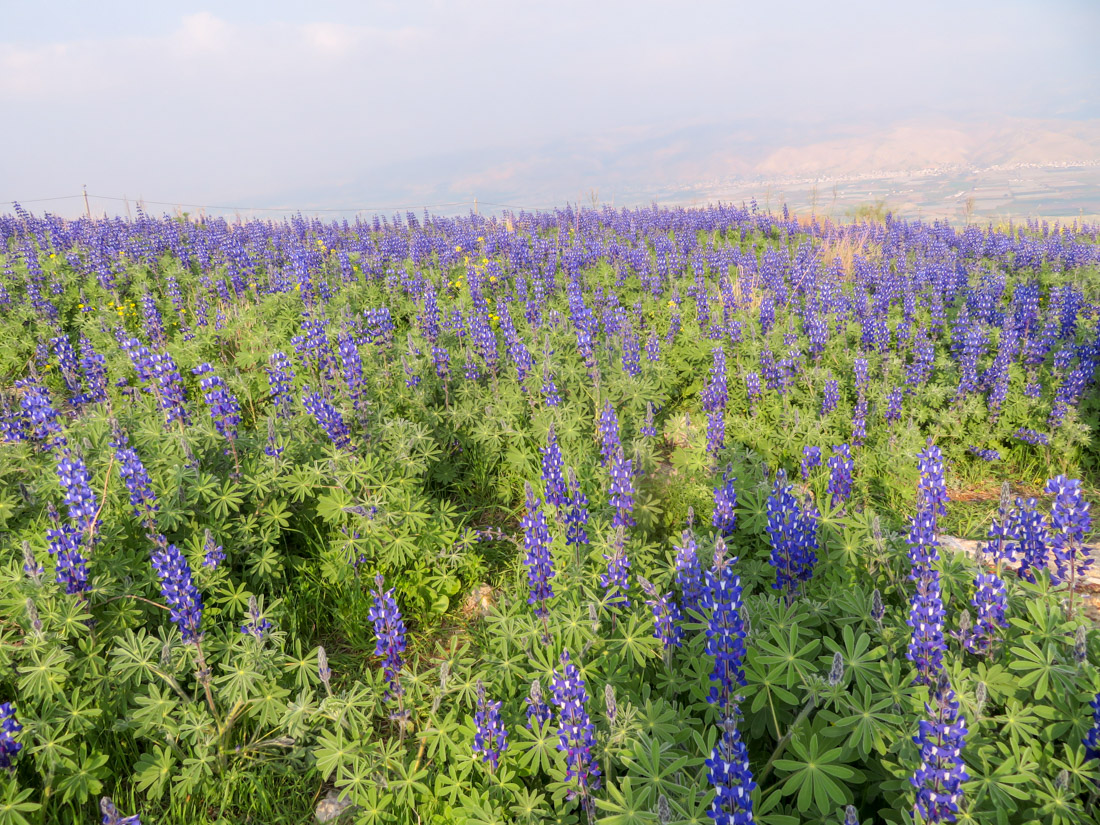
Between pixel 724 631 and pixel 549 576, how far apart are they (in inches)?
44.7

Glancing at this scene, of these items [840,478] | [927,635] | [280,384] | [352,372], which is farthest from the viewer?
[352,372]

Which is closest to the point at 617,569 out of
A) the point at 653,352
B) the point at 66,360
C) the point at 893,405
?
the point at 653,352

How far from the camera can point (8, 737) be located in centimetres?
228

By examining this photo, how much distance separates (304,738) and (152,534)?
144cm

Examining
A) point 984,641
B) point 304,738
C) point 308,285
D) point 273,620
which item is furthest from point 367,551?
point 308,285

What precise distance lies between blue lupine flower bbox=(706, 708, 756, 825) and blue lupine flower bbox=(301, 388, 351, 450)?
3134 millimetres

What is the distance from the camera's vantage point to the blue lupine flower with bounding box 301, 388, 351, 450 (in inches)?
156

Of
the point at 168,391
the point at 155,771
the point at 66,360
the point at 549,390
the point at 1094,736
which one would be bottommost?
the point at 155,771

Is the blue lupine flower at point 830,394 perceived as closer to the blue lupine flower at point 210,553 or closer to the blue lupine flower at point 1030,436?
the blue lupine flower at point 1030,436

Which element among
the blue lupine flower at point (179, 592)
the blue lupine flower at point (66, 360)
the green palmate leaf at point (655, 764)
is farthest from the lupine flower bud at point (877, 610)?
the blue lupine flower at point (66, 360)

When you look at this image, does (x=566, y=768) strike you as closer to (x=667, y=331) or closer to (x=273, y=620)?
(x=273, y=620)

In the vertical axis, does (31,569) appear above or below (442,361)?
below

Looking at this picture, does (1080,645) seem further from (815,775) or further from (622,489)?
(622,489)

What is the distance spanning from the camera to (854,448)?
5.22 meters
